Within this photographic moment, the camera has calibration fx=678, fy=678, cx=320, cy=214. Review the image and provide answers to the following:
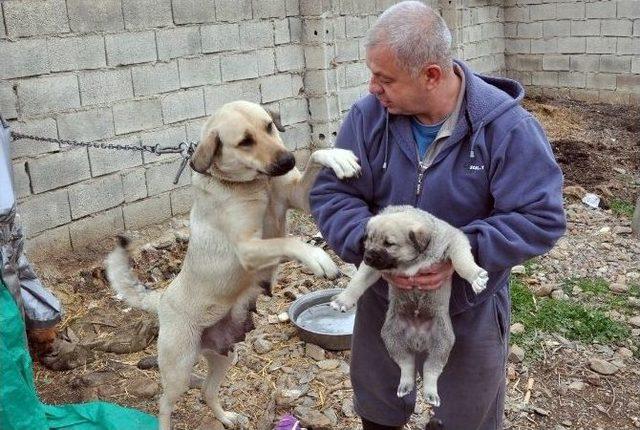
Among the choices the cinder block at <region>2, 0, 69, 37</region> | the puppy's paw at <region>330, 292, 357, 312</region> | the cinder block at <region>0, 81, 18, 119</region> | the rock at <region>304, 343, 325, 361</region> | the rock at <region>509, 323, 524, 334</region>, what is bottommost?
the rock at <region>509, 323, 524, 334</region>

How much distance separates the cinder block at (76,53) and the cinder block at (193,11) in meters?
0.92

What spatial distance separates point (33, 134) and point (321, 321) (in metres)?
2.70

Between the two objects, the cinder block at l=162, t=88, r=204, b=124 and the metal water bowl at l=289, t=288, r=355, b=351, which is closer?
the metal water bowl at l=289, t=288, r=355, b=351

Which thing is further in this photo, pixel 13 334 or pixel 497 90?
pixel 13 334

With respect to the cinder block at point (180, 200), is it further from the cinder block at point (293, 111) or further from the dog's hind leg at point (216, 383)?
the dog's hind leg at point (216, 383)

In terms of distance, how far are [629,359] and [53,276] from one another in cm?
444

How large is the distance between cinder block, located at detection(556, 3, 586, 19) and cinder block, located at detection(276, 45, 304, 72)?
6.25m

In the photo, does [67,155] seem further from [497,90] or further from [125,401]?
[497,90]

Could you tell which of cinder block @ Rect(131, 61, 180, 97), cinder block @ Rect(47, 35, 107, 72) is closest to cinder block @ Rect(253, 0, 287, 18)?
cinder block @ Rect(131, 61, 180, 97)

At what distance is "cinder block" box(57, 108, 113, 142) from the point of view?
5.60m

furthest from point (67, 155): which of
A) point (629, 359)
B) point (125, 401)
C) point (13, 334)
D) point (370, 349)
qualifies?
point (629, 359)

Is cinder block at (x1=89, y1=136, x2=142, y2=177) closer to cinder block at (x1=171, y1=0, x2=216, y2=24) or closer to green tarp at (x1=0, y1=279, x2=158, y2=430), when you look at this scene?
cinder block at (x1=171, y1=0, x2=216, y2=24)

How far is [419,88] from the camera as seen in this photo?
250 centimetres

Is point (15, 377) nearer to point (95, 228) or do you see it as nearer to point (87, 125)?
point (95, 228)
